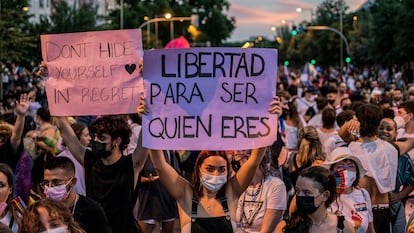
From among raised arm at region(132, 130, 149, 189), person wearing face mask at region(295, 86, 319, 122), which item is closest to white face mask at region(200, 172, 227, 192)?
raised arm at region(132, 130, 149, 189)

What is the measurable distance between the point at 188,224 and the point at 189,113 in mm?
796

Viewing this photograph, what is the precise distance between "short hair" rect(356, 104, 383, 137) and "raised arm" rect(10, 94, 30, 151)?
3197 mm

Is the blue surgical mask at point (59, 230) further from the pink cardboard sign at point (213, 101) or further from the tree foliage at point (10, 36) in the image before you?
the tree foliage at point (10, 36)

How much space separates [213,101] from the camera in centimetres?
565

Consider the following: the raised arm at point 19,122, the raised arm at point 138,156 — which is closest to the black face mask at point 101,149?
the raised arm at point 138,156

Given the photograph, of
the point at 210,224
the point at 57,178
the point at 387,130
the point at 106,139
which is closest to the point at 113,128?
the point at 106,139

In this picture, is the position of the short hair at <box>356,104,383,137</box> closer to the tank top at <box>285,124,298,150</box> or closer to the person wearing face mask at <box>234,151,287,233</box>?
the person wearing face mask at <box>234,151,287,233</box>

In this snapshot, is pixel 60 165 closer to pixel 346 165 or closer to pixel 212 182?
pixel 212 182

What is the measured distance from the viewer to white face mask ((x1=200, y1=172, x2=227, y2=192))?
5.39 m

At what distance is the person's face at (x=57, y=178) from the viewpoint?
17.7 feet

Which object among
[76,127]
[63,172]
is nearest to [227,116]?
[63,172]

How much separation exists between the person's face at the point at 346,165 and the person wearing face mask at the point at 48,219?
7.82 ft

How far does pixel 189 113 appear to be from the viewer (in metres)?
5.65

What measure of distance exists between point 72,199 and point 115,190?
82 cm
